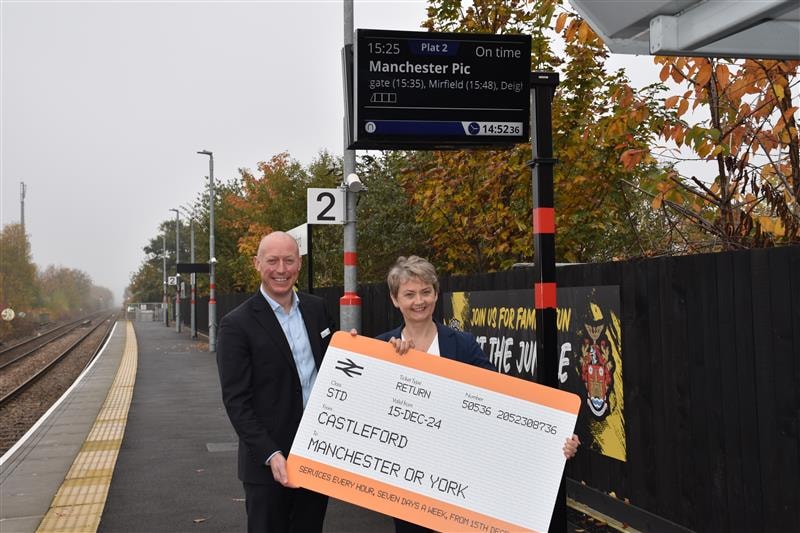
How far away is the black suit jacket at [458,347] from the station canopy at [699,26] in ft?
4.72

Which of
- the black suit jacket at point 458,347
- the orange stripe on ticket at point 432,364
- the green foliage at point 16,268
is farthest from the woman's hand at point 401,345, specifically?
the green foliage at point 16,268

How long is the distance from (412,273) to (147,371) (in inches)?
783

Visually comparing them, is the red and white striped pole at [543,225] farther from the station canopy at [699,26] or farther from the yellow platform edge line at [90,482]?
the yellow platform edge line at [90,482]

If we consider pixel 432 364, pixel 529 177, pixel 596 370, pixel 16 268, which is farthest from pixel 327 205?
pixel 16 268

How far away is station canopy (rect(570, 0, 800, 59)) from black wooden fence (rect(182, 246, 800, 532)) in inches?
95.0

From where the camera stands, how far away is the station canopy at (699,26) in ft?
7.20

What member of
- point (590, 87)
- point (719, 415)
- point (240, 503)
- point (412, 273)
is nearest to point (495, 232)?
point (590, 87)

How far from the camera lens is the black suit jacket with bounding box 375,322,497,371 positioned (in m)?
3.59

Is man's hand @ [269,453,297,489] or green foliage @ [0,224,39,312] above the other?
green foliage @ [0,224,39,312]

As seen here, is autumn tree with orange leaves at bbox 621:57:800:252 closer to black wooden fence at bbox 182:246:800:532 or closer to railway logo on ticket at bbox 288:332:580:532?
black wooden fence at bbox 182:246:800:532

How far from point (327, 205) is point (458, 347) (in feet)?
26.1

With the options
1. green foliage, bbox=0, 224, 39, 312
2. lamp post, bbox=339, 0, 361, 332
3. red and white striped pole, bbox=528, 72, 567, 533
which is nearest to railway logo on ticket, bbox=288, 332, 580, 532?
red and white striped pole, bbox=528, 72, 567, 533

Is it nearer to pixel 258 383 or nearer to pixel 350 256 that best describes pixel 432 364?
pixel 258 383

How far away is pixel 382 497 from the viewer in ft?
11.1
